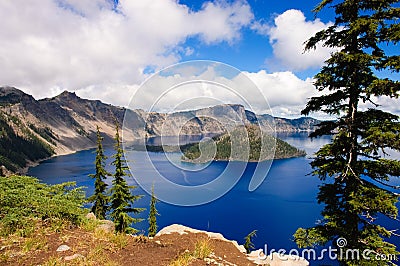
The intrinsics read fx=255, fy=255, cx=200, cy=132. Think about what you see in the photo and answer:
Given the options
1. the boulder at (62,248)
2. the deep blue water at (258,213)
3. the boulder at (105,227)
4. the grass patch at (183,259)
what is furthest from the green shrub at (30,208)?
the deep blue water at (258,213)

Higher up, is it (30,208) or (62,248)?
(30,208)

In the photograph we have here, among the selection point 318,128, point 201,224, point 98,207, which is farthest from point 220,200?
point 318,128

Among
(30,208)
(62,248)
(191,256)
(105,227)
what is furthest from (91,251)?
(105,227)

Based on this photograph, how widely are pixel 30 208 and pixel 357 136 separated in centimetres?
1118

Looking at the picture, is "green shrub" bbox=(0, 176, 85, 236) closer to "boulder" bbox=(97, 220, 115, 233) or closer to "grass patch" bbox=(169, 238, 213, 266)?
"boulder" bbox=(97, 220, 115, 233)

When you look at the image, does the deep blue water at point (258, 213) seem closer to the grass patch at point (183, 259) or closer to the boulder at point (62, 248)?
the grass patch at point (183, 259)

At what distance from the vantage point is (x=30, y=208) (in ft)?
27.2

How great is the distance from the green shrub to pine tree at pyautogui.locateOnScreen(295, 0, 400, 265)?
828 centimetres

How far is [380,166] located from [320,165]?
1832mm

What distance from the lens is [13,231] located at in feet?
24.4

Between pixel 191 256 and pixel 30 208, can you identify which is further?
pixel 30 208

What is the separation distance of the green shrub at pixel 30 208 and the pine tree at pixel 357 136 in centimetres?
828

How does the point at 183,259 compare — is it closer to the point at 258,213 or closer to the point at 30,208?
the point at 30,208

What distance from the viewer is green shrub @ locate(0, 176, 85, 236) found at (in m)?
7.58
